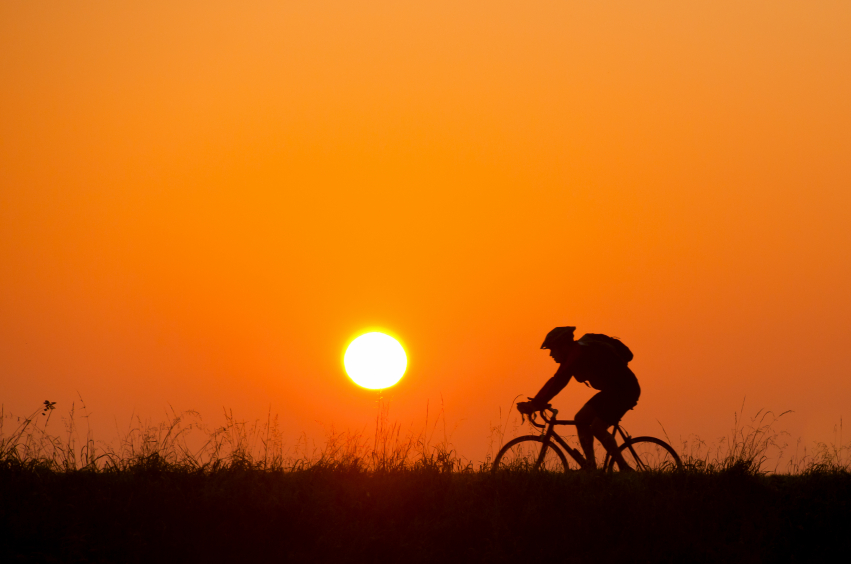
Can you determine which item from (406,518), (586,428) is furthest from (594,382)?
(406,518)

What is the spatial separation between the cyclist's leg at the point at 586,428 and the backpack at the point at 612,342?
0.68 m

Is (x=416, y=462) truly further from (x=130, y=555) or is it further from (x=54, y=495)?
(x=54, y=495)

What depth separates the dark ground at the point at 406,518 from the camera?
355 inches

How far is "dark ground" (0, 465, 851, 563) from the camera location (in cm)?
902

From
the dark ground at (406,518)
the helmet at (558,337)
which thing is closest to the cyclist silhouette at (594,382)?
the helmet at (558,337)

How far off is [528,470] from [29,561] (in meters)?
5.86

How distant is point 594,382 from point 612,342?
596mm

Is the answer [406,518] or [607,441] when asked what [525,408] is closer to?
[607,441]

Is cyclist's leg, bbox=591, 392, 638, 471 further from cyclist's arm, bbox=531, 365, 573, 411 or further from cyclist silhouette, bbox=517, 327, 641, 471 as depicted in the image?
cyclist's arm, bbox=531, 365, 573, 411

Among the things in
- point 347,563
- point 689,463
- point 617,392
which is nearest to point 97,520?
point 347,563

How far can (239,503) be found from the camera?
954 cm

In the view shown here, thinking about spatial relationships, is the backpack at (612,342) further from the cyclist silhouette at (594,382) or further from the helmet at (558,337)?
the helmet at (558,337)

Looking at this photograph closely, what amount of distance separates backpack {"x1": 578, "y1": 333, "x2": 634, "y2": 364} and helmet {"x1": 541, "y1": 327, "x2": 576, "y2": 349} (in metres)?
0.20

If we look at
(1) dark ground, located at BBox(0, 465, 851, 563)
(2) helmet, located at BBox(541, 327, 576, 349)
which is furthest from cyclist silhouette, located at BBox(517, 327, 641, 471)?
(1) dark ground, located at BBox(0, 465, 851, 563)
